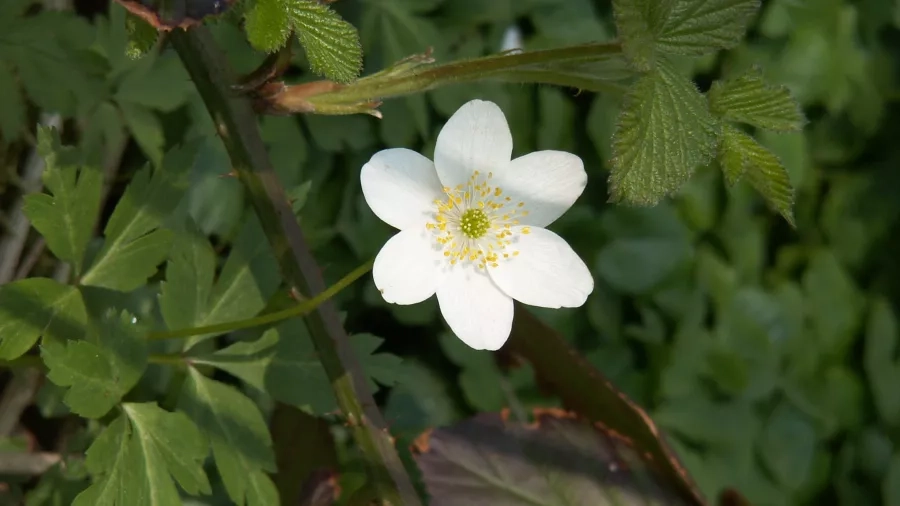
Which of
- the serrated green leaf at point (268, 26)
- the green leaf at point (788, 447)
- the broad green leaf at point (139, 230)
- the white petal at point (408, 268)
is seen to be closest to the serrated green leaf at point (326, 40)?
the serrated green leaf at point (268, 26)

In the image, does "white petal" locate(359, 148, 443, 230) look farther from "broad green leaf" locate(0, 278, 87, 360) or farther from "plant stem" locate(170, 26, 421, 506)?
"broad green leaf" locate(0, 278, 87, 360)

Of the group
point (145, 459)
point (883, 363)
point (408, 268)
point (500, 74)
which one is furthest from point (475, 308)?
point (883, 363)

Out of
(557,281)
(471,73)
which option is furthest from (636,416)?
(471,73)

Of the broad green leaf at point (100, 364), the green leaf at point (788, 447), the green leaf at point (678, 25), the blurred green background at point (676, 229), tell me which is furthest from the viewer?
the green leaf at point (788, 447)

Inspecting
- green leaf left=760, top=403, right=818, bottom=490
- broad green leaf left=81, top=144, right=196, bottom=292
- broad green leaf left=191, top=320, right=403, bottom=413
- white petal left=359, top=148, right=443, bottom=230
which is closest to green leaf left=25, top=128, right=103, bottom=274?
broad green leaf left=81, top=144, right=196, bottom=292

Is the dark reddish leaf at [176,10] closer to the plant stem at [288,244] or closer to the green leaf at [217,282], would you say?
the plant stem at [288,244]

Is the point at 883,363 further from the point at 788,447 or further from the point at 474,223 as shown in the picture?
the point at 474,223
